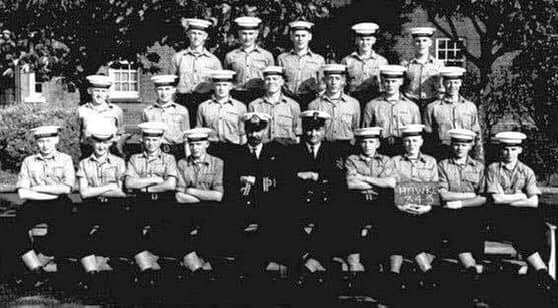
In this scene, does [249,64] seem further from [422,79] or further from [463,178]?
[463,178]

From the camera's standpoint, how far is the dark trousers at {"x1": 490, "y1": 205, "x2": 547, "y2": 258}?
8164 millimetres

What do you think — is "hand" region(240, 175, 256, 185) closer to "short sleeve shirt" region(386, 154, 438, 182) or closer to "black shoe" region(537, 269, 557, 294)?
"short sleeve shirt" region(386, 154, 438, 182)

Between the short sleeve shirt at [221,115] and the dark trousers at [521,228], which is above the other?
the short sleeve shirt at [221,115]

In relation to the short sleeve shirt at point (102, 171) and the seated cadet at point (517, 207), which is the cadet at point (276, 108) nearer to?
the short sleeve shirt at point (102, 171)

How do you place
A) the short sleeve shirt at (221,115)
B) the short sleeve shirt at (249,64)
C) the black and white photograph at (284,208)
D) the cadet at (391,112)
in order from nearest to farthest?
the black and white photograph at (284,208) → the cadet at (391,112) → the short sleeve shirt at (221,115) → the short sleeve shirt at (249,64)

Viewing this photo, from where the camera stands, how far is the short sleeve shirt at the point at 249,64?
10.0 metres

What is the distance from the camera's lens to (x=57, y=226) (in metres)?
8.52

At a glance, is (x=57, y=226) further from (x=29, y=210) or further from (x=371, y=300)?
(x=371, y=300)

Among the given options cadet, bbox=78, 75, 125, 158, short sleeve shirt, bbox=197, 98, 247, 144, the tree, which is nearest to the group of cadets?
short sleeve shirt, bbox=197, 98, 247, 144

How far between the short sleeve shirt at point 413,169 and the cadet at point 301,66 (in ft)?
6.14

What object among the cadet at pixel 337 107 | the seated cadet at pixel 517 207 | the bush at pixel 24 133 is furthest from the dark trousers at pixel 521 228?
the bush at pixel 24 133

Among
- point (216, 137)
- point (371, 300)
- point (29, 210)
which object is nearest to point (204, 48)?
point (216, 137)

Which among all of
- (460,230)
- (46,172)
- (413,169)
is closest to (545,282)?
(460,230)

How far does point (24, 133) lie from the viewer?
18422 mm
